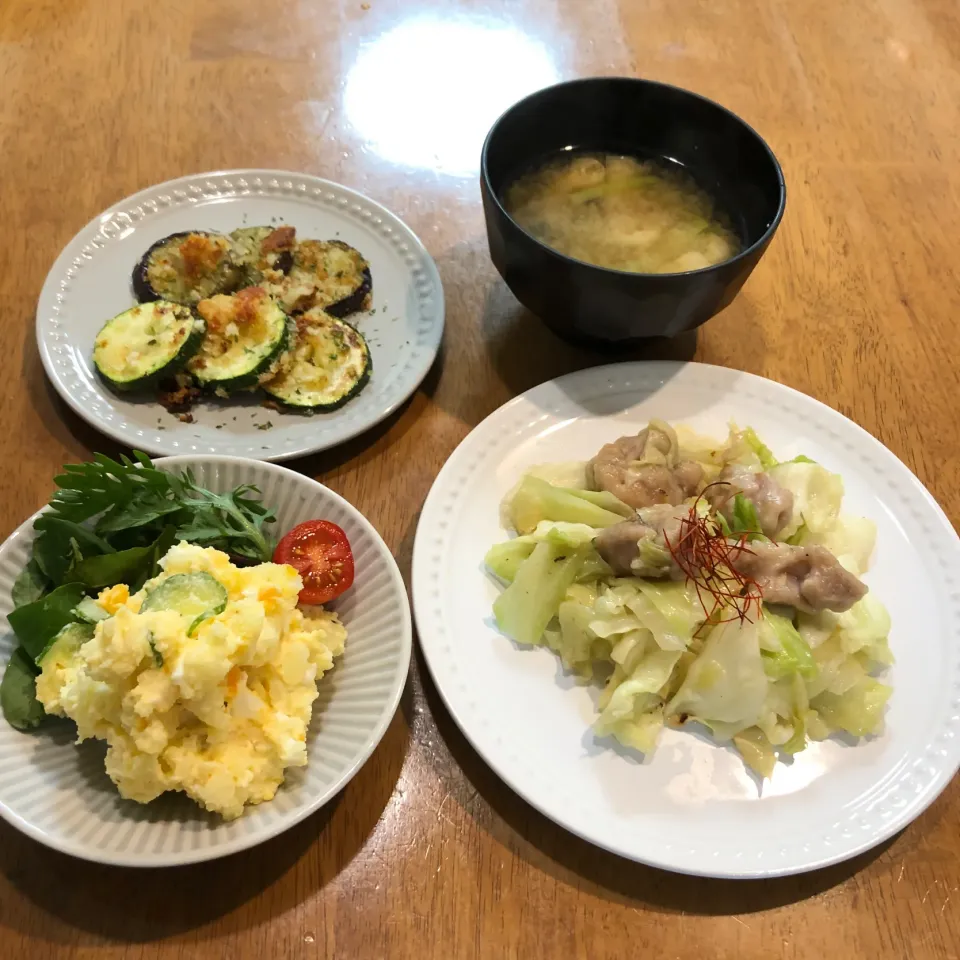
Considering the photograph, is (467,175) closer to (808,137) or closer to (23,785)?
(808,137)

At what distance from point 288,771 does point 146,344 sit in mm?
995

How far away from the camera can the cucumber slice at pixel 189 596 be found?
119cm

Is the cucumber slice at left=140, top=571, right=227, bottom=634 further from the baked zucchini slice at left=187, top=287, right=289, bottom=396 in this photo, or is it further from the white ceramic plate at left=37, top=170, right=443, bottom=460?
the baked zucchini slice at left=187, top=287, right=289, bottom=396

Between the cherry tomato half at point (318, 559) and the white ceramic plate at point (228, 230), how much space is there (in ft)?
0.90

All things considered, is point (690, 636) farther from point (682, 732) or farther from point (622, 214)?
point (622, 214)

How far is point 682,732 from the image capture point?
1381mm

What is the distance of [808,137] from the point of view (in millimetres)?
2541

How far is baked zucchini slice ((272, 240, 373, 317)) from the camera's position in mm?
1896

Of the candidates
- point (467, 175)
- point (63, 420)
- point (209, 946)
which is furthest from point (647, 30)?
point (209, 946)

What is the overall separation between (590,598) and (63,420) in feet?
4.02

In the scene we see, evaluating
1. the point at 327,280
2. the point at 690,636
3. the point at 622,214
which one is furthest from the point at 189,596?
the point at 622,214

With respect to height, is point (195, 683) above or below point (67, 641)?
above

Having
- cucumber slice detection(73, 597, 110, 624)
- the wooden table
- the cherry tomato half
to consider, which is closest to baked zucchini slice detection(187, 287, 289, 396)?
the wooden table

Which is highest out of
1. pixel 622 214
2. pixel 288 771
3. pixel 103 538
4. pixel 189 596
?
pixel 622 214
